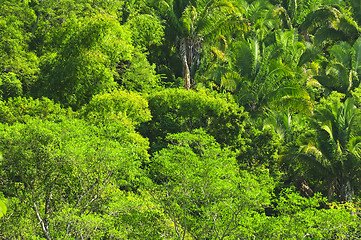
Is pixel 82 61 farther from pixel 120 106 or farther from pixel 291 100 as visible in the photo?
pixel 291 100

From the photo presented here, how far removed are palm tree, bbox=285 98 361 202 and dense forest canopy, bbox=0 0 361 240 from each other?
48 mm

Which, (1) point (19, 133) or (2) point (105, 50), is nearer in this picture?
(1) point (19, 133)

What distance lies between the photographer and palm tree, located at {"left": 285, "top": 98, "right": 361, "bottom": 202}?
18.3m

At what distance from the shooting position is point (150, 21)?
24109mm

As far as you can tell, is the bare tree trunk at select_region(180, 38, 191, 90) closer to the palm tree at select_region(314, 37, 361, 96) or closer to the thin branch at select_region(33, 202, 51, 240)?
the palm tree at select_region(314, 37, 361, 96)

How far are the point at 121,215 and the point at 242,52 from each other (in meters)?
13.3

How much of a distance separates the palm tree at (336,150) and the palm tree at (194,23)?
6.34 m

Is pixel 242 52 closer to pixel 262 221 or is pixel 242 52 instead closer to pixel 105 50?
pixel 105 50

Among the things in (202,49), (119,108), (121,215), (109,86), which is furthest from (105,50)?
(121,215)

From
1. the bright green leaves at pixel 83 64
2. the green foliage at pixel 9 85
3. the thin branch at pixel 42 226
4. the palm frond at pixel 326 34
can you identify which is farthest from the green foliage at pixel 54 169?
the palm frond at pixel 326 34

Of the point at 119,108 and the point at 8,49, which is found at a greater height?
the point at 8,49

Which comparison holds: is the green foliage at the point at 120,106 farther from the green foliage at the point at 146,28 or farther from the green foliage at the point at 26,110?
the green foliage at the point at 146,28

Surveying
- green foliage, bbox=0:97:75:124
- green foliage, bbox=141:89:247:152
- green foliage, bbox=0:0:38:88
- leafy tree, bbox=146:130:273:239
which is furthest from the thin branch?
green foliage, bbox=0:0:38:88

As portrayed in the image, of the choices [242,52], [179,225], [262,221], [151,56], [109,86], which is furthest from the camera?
[151,56]
